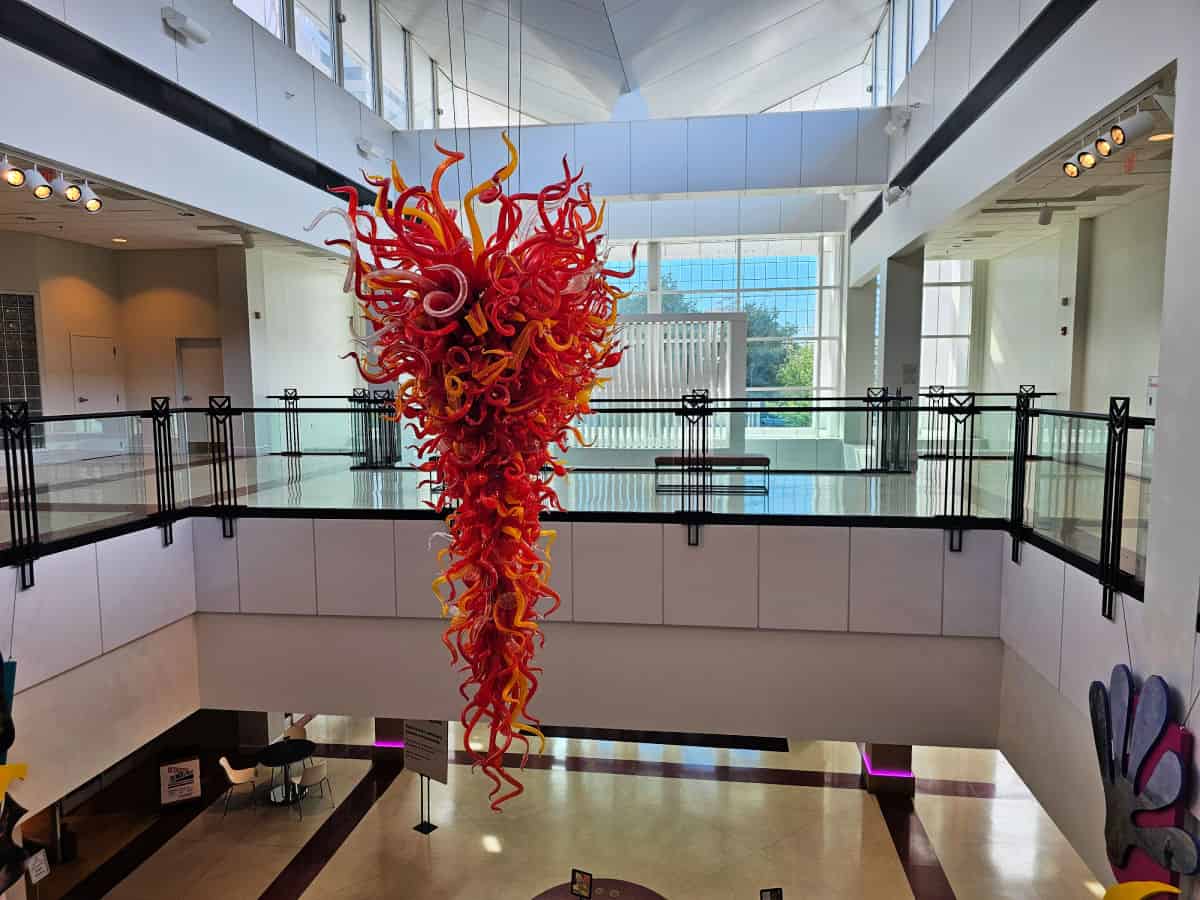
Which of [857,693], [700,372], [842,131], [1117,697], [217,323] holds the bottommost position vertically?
[857,693]

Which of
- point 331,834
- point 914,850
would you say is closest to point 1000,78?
point 914,850

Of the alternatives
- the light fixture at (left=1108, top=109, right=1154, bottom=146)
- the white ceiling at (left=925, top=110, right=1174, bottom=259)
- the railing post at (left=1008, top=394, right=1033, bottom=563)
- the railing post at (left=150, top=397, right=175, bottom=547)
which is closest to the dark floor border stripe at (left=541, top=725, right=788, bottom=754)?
the railing post at (left=150, top=397, right=175, bottom=547)

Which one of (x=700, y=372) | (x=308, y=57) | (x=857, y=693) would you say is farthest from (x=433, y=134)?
(x=857, y=693)

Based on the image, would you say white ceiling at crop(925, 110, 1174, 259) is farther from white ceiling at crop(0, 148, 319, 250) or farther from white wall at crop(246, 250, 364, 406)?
white wall at crop(246, 250, 364, 406)

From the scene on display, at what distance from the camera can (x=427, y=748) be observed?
340 inches

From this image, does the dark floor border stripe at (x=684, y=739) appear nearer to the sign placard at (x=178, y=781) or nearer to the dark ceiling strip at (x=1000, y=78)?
the sign placard at (x=178, y=781)

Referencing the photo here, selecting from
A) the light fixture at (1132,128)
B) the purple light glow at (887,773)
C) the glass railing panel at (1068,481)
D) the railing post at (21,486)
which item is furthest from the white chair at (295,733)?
the light fixture at (1132,128)

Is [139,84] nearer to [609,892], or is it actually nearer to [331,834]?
[331,834]

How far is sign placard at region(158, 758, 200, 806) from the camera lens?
9.68m

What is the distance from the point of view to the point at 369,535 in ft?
20.6

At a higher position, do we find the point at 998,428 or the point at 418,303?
the point at 418,303

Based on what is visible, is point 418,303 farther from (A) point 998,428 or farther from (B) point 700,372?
(B) point 700,372

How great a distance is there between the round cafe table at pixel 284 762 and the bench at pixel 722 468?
21.3 feet

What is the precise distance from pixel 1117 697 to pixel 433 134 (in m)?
A: 12.4
